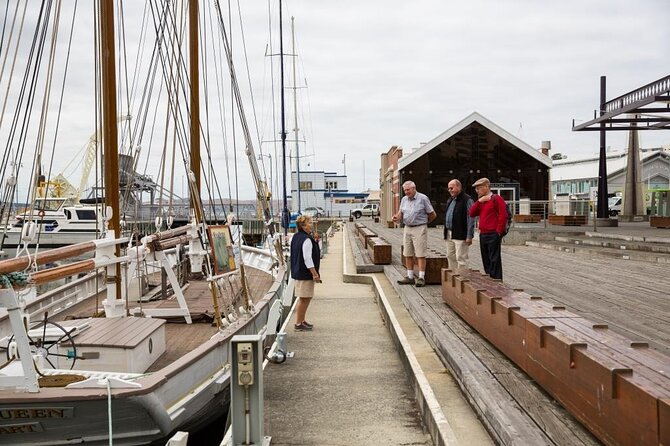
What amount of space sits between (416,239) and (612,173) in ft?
170

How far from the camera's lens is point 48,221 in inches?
1379

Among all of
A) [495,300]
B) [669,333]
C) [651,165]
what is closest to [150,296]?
[495,300]

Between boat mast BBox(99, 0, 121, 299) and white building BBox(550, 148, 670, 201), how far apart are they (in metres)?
47.5

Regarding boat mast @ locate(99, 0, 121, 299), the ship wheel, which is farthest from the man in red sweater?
the ship wheel

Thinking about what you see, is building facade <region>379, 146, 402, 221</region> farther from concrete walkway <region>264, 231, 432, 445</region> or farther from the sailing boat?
the sailing boat

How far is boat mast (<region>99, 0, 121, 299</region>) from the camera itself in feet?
25.4

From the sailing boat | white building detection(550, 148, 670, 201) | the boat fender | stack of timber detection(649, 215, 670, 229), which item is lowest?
the boat fender

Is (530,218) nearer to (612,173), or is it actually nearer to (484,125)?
(484,125)

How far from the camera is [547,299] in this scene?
845cm

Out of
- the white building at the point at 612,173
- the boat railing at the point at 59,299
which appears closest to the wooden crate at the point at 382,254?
the boat railing at the point at 59,299

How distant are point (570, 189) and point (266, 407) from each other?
60.5 meters

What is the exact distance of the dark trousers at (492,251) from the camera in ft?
27.2

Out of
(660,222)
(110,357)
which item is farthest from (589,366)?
(660,222)

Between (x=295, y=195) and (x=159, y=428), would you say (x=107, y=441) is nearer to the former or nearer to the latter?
(x=159, y=428)
